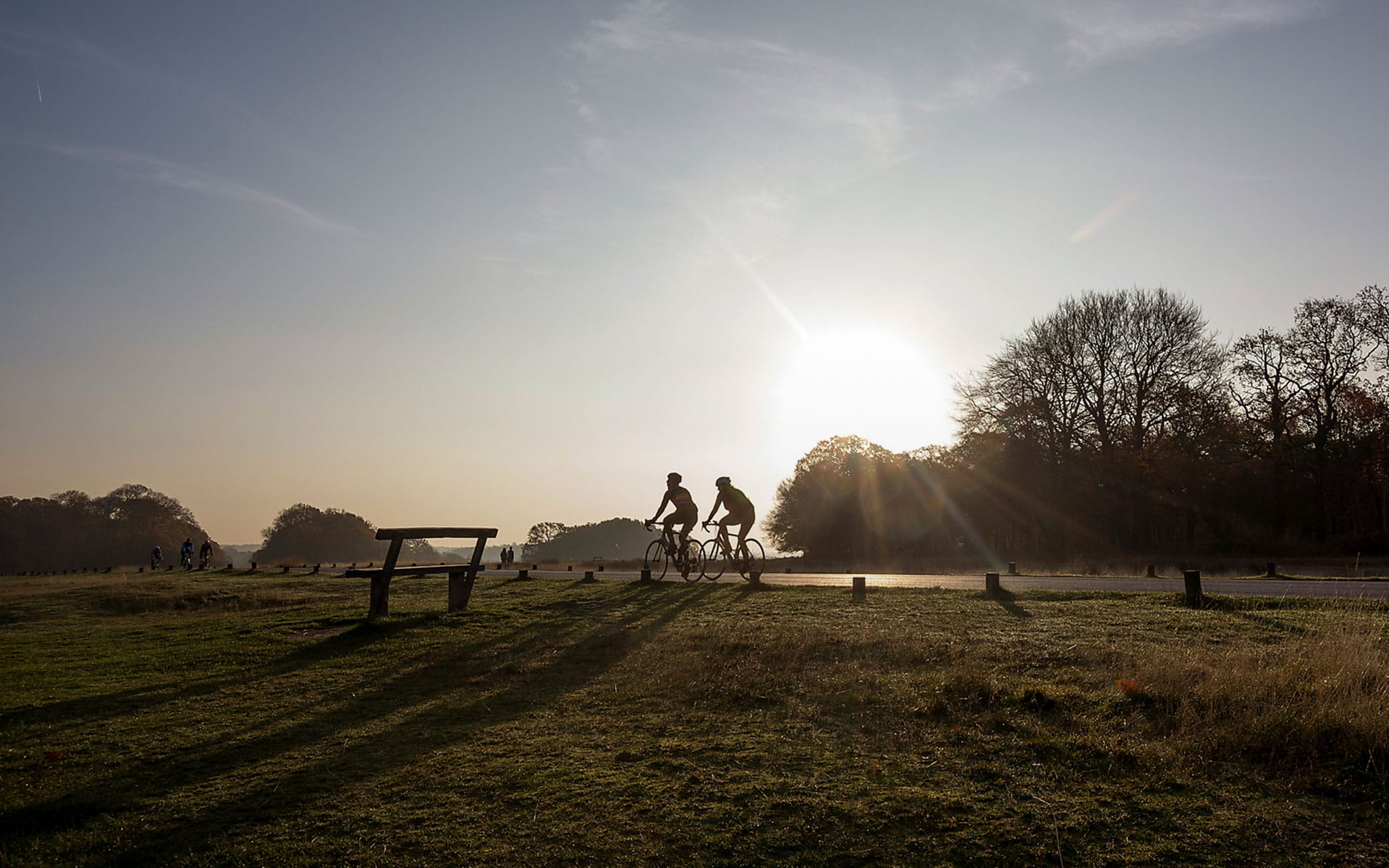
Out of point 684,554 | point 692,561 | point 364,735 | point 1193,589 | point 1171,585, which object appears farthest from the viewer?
point 692,561

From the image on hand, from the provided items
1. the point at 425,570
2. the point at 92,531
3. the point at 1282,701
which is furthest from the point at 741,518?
the point at 92,531

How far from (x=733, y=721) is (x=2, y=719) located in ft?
22.2

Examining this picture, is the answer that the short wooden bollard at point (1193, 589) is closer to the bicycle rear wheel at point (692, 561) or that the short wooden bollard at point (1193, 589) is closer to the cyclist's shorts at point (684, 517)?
the cyclist's shorts at point (684, 517)

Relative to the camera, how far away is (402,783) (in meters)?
5.73

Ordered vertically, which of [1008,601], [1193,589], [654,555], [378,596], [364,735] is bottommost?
[364,735]

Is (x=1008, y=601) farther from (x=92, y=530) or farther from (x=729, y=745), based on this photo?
(x=92, y=530)

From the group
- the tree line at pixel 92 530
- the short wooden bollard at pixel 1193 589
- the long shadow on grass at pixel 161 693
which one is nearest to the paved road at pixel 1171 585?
the short wooden bollard at pixel 1193 589

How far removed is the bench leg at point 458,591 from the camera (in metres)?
14.0

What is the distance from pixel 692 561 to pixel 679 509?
155 cm

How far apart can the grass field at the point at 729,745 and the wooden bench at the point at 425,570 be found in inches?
65.9

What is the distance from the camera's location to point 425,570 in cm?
1312

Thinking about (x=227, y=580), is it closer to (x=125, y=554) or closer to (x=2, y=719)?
(x=2, y=719)

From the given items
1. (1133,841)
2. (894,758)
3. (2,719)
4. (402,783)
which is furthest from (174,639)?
(1133,841)

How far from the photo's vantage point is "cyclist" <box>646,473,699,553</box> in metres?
18.1
